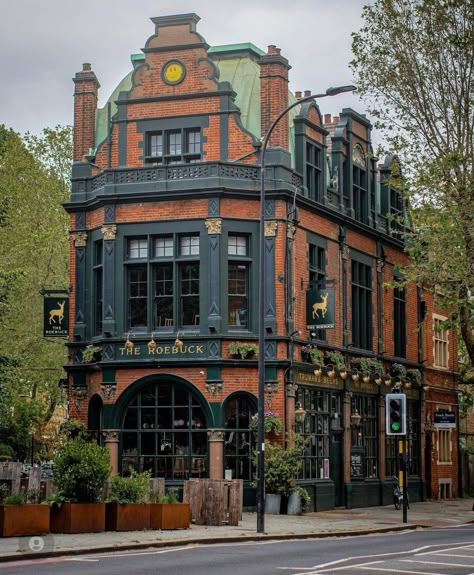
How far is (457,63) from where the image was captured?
36969 millimetres

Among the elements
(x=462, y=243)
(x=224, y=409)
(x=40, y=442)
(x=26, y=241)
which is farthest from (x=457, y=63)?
(x=40, y=442)

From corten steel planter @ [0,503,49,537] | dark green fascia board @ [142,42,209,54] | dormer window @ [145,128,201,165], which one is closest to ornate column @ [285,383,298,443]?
dormer window @ [145,128,201,165]

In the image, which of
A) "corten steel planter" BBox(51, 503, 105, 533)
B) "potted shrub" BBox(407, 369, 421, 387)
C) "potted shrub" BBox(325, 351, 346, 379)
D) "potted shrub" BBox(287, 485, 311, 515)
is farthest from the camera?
"potted shrub" BBox(407, 369, 421, 387)

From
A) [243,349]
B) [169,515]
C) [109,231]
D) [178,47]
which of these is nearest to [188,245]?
[109,231]

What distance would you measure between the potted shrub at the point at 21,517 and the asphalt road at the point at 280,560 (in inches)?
93.4

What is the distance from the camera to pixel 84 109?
39344 millimetres

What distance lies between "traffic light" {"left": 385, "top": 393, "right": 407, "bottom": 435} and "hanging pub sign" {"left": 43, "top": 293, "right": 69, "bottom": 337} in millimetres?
11086

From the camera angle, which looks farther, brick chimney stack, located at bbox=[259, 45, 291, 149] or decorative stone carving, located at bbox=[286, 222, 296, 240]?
brick chimney stack, located at bbox=[259, 45, 291, 149]

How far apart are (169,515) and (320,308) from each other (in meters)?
12.2

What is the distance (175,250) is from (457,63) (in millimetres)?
10551

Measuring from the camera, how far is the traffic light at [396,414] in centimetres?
3200

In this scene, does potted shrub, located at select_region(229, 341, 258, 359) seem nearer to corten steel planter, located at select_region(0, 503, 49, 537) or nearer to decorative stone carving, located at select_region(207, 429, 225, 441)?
decorative stone carving, located at select_region(207, 429, 225, 441)

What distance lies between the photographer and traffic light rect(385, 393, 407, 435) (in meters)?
32.0

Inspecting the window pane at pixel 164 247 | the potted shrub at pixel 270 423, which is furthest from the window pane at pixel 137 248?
the potted shrub at pixel 270 423
